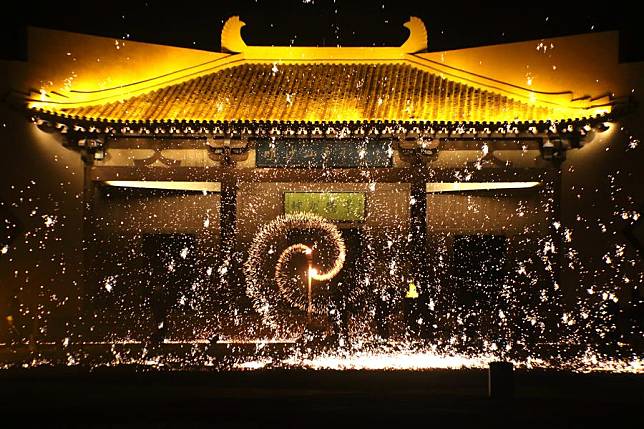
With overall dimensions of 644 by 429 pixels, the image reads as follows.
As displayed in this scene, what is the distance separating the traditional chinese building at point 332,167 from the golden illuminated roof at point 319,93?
39mm

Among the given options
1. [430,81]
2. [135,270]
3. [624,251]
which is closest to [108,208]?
[135,270]

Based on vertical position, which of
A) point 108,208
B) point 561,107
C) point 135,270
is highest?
point 561,107

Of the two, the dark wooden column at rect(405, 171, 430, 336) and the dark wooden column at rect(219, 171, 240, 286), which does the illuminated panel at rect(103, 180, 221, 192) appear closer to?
the dark wooden column at rect(219, 171, 240, 286)

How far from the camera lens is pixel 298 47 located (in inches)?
614

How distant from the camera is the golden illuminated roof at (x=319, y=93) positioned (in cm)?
1335

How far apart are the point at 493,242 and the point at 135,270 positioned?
6.94 meters

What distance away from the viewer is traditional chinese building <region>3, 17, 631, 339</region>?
13164 millimetres

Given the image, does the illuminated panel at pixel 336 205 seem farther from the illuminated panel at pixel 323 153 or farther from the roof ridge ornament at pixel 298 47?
the roof ridge ornament at pixel 298 47

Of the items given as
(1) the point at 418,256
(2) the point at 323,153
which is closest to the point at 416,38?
(2) the point at 323,153

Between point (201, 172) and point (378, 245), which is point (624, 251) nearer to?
point (378, 245)

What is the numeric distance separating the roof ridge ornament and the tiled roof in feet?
1.13

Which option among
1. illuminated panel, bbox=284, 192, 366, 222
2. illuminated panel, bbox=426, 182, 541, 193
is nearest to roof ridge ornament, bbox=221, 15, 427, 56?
illuminated panel, bbox=426, 182, 541, 193

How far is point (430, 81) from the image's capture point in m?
14.8

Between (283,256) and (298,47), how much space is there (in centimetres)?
431
